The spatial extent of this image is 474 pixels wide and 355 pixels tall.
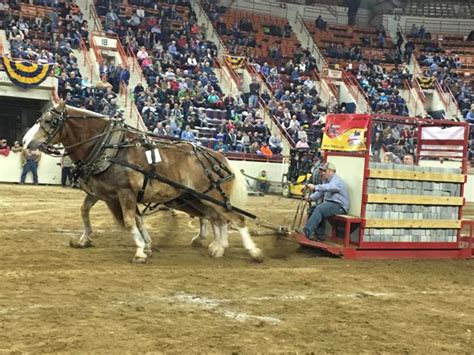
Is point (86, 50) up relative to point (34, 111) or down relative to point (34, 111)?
up

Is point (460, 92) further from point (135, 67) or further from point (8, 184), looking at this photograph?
point (8, 184)

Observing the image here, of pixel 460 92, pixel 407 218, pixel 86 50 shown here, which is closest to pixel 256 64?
pixel 86 50

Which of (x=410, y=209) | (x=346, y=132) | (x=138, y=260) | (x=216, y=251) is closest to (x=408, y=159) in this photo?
(x=410, y=209)

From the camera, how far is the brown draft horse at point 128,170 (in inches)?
327

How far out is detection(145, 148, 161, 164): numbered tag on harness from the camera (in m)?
8.53

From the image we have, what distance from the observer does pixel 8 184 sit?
20.5 meters

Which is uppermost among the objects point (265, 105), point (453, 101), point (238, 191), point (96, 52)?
point (453, 101)

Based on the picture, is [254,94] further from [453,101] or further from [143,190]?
[143,190]

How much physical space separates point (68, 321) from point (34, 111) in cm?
2118

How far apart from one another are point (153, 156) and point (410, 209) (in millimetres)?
4256

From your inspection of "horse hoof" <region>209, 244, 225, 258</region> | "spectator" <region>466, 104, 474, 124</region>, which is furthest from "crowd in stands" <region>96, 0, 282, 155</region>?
"horse hoof" <region>209, 244, 225, 258</region>

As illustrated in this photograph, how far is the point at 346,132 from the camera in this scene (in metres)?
9.95

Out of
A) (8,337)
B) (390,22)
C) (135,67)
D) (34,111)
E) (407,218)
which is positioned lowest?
(8,337)

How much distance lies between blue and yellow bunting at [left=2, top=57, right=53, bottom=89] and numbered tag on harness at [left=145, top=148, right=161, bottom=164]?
51.2ft
